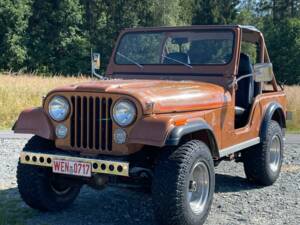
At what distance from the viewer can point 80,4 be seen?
42.3 meters

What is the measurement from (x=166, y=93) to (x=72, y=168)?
43.4 inches

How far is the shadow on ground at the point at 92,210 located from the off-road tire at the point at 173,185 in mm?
647

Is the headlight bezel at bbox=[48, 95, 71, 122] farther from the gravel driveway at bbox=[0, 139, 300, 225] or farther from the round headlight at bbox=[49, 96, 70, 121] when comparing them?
the gravel driveway at bbox=[0, 139, 300, 225]

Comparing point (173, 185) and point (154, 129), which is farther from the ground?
point (154, 129)

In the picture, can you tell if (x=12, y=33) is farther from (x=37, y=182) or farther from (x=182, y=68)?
(x=37, y=182)

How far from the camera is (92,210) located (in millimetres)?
5535

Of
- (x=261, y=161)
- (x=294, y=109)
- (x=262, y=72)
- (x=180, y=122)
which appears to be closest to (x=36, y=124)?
(x=180, y=122)

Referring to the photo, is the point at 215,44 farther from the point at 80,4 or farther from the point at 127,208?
the point at 80,4

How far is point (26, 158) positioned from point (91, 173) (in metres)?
0.71

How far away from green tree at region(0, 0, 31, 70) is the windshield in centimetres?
3032

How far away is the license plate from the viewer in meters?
4.58

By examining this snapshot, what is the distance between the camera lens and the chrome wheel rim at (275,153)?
22.9 ft

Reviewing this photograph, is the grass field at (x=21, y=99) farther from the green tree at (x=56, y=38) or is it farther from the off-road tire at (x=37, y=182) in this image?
the green tree at (x=56, y=38)

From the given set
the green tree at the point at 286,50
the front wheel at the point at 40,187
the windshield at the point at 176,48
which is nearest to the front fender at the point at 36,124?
the front wheel at the point at 40,187
